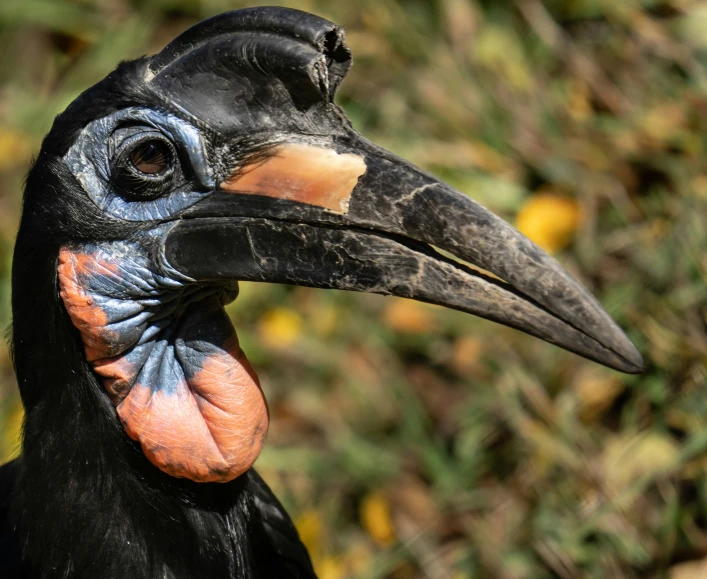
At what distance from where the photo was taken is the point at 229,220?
183cm

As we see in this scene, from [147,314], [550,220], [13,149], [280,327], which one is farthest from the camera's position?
[13,149]

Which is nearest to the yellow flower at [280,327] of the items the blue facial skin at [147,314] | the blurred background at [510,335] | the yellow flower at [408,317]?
the blurred background at [510,335]

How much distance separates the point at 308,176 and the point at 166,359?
0.45m

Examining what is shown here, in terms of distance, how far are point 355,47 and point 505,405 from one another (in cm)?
180

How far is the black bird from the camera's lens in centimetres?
176

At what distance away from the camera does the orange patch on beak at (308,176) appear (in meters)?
1.77

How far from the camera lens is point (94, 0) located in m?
4.95

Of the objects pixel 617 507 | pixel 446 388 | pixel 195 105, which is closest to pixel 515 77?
pixel 446 388

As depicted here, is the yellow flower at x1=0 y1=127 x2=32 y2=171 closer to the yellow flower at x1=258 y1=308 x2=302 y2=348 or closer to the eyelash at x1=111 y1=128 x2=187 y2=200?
the yellow flower at x1=258 y1=308 x2=302 y2=348

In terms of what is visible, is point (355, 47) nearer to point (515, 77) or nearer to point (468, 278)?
point (515, 77)

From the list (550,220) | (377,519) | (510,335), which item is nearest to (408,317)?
(510,335)

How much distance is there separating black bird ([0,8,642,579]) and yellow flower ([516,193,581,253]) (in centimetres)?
199

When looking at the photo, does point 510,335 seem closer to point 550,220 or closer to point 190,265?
point 550,220

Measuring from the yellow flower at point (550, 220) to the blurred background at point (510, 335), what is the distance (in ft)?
0.04
